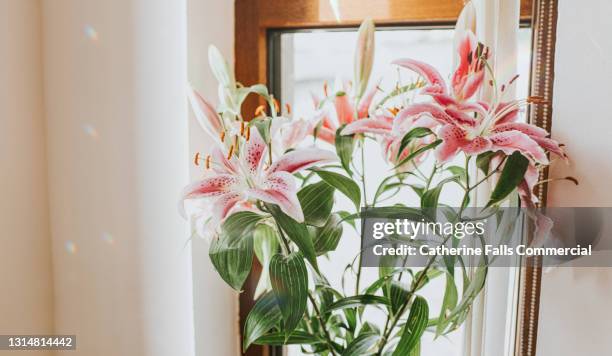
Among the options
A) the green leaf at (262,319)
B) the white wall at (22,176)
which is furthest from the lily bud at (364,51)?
the white wall at (22,176)

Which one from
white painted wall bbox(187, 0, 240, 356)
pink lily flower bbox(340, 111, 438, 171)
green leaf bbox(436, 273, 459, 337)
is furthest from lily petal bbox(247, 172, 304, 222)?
white painted wall bbox(187, 0, 240, 356)

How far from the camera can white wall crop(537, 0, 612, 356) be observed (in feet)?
2.51

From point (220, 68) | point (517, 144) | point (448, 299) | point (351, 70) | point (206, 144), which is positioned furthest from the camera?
point (351, 70)

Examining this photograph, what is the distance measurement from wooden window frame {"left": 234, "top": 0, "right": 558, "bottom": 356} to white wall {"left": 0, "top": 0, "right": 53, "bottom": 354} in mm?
354

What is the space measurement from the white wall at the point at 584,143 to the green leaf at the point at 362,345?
257mm

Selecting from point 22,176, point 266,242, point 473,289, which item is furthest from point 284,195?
point 22,176

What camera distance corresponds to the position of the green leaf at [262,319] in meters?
0.76

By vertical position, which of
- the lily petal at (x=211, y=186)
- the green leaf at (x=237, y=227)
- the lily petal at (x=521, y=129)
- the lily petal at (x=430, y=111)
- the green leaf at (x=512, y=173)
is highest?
the lily petal at (x=430, y=111)

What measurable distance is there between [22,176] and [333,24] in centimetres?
60

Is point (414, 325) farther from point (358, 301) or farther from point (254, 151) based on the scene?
point (254, 151)

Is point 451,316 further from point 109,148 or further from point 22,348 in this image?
point 22,348

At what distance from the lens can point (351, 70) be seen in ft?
3.66

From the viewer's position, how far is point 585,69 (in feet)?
2.53

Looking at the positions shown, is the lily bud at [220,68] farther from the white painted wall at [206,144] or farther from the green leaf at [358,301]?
the green leaf at [358,301]
